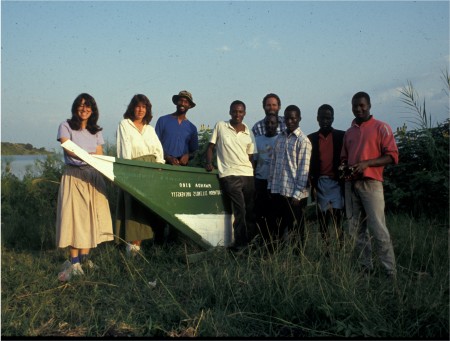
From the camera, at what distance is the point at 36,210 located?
29.4 ft

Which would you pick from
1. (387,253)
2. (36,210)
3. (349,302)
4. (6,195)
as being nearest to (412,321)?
(349,302)

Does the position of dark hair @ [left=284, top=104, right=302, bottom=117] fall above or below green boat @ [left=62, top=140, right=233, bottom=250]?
above

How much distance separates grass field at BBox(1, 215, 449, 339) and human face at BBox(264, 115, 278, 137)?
1374 millimetres

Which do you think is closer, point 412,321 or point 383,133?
point 412,321

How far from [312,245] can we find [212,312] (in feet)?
4.95

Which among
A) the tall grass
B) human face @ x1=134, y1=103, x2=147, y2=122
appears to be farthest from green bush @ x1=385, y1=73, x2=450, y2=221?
human face @ x1=134, y1=103, x2=147, y2=122

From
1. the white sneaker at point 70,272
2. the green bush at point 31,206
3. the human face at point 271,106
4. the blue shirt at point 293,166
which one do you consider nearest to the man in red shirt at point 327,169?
the blue shirt at point 293,166

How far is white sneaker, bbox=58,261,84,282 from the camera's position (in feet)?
15.0

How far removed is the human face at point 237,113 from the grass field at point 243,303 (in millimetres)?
1558

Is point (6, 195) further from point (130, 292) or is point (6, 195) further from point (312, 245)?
point (312, 245)

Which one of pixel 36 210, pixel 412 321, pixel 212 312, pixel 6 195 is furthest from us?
pixel 6 195

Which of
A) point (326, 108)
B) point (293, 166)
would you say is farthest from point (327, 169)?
point (326, 108)

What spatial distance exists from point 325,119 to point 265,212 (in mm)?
1231

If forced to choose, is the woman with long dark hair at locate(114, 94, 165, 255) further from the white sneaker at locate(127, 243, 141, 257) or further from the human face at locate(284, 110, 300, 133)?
the human face at locate(284, 110, 300, 133)
